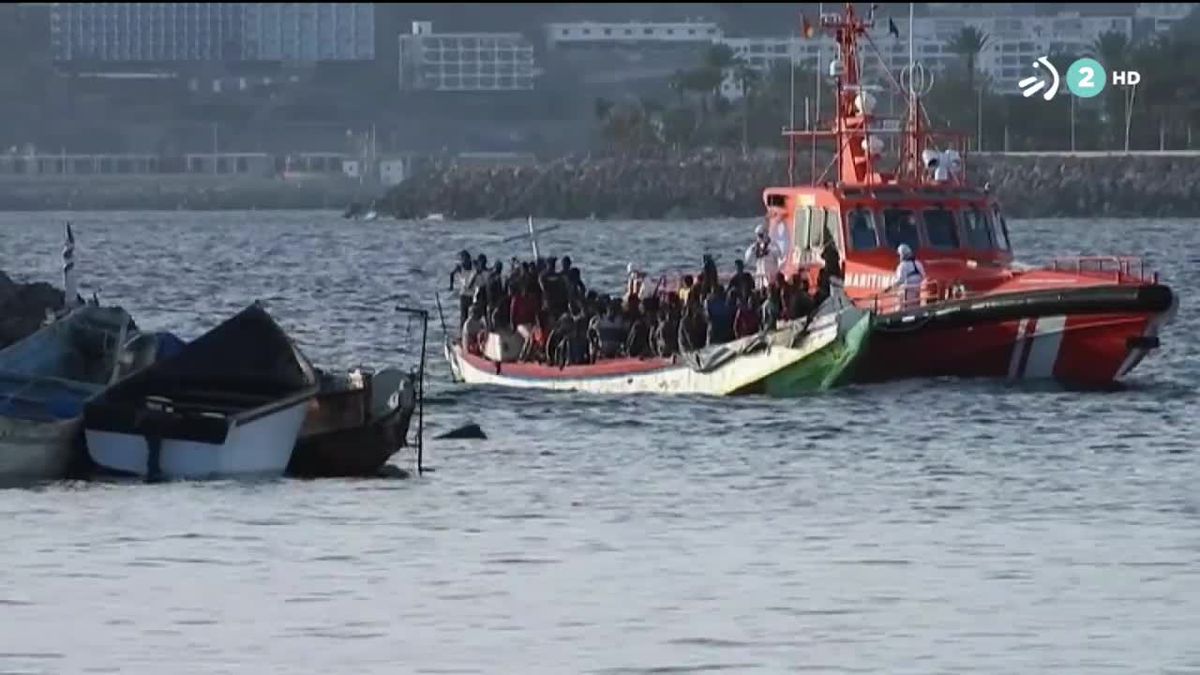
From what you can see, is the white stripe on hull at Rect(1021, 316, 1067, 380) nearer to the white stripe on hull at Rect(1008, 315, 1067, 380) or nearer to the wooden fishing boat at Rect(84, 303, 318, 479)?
the white stripe on hull at Rect(1008, 315, 1067, 380)

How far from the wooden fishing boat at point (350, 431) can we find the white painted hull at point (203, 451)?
2.58 ft

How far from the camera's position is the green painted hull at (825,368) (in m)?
46.7

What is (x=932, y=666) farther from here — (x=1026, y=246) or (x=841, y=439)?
(x=1026, y=246)

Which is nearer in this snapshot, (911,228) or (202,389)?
(202,389)

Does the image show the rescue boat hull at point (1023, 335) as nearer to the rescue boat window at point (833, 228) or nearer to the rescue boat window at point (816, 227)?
the rescue boat window at point (833, 228)

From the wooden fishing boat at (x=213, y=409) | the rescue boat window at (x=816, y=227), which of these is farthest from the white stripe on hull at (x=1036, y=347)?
the wooden fishing boat at (x=213, y=409)

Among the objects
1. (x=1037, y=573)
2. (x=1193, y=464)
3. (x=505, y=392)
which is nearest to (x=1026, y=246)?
(x=505, y=392)

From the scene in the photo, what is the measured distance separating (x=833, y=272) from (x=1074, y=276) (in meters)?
3.31

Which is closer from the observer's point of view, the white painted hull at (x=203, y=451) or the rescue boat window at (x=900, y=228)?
the white painted hull at (x=203, y=451)

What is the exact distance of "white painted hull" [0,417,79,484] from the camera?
36.9m

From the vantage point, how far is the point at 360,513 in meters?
35.0

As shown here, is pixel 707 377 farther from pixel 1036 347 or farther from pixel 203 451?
pixel 203 451

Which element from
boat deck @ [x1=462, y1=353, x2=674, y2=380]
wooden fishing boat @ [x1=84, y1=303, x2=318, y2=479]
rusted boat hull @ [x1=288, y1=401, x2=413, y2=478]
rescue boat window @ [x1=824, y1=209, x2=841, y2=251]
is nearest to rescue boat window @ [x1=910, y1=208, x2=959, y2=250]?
rescue boat window @ [x1=824, y1=209, x2=841, y2=251]

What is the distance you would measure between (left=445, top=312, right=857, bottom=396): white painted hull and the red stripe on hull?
2.84ft
